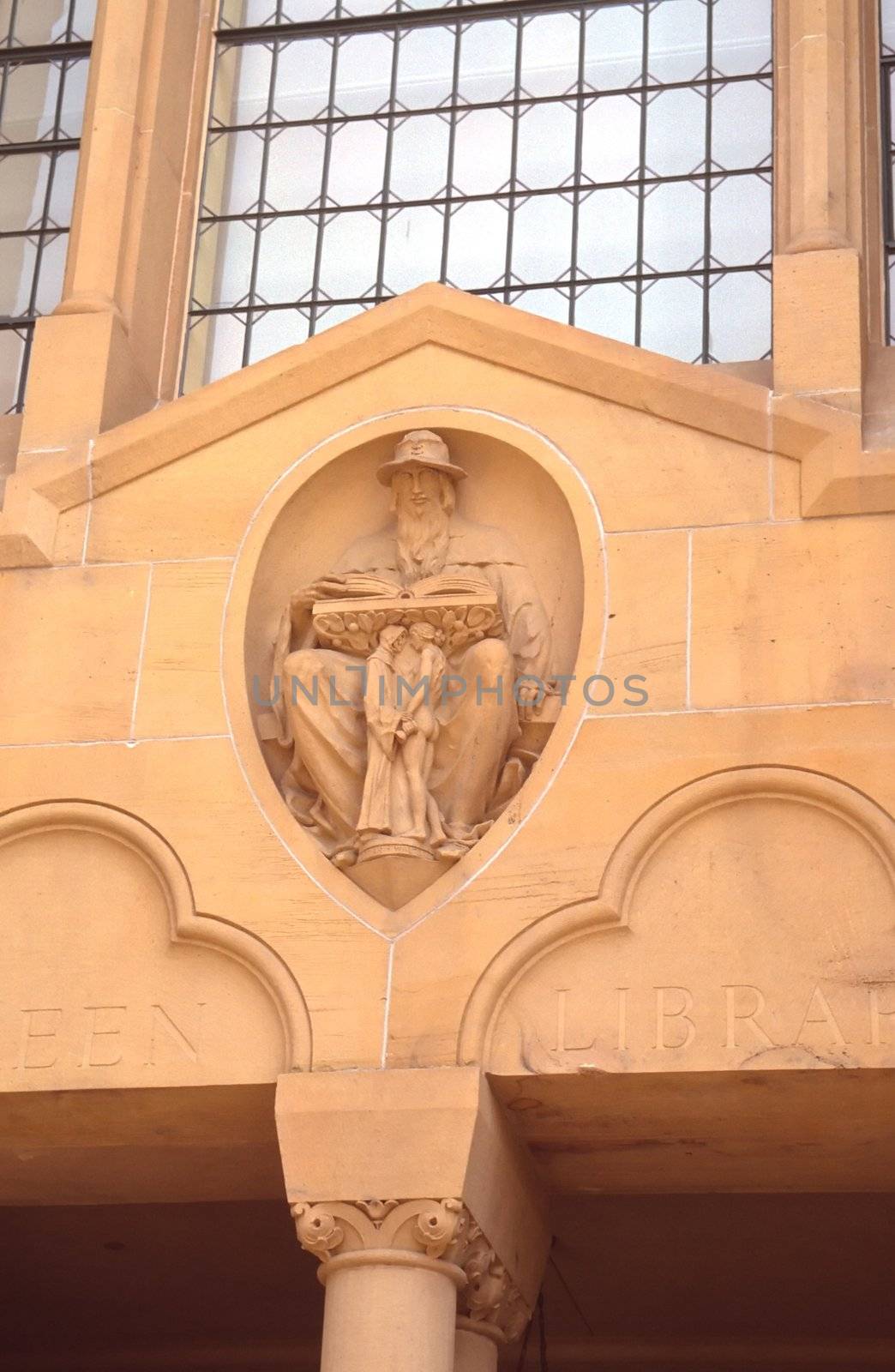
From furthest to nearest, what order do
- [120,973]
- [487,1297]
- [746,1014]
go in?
[120,973] < [487,1297] < [746,1014]

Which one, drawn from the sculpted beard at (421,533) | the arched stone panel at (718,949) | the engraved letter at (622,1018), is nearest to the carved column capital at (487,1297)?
the arched stone panel at (718,949)

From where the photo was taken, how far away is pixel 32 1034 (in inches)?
382

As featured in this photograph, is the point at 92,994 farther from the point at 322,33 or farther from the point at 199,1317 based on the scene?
the point at 322,33

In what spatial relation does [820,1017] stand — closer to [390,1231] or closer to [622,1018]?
[622,1018]

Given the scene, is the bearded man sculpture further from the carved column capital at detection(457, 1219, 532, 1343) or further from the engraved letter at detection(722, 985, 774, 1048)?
the carved column capital at detection(457, 1219, 532, 1343)

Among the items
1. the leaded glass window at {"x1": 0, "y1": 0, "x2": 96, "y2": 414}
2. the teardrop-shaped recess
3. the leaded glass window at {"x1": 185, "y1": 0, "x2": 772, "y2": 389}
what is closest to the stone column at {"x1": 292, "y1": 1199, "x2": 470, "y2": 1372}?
the teardrop-shaped recess

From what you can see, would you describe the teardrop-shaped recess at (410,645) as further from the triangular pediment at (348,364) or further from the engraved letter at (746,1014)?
the engraved letter at (746,1014)

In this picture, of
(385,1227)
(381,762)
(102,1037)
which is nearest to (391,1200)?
(385,1227)

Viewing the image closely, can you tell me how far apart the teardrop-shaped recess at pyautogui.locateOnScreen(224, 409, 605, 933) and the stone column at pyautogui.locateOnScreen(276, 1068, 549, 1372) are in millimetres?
760

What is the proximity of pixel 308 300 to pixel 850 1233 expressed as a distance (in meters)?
5.57

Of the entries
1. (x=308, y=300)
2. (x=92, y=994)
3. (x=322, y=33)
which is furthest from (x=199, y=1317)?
(x=322, y=33)

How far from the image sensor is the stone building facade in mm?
9242

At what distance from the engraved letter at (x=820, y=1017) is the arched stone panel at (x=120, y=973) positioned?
1944 mm

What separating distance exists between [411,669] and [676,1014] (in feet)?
6.22
